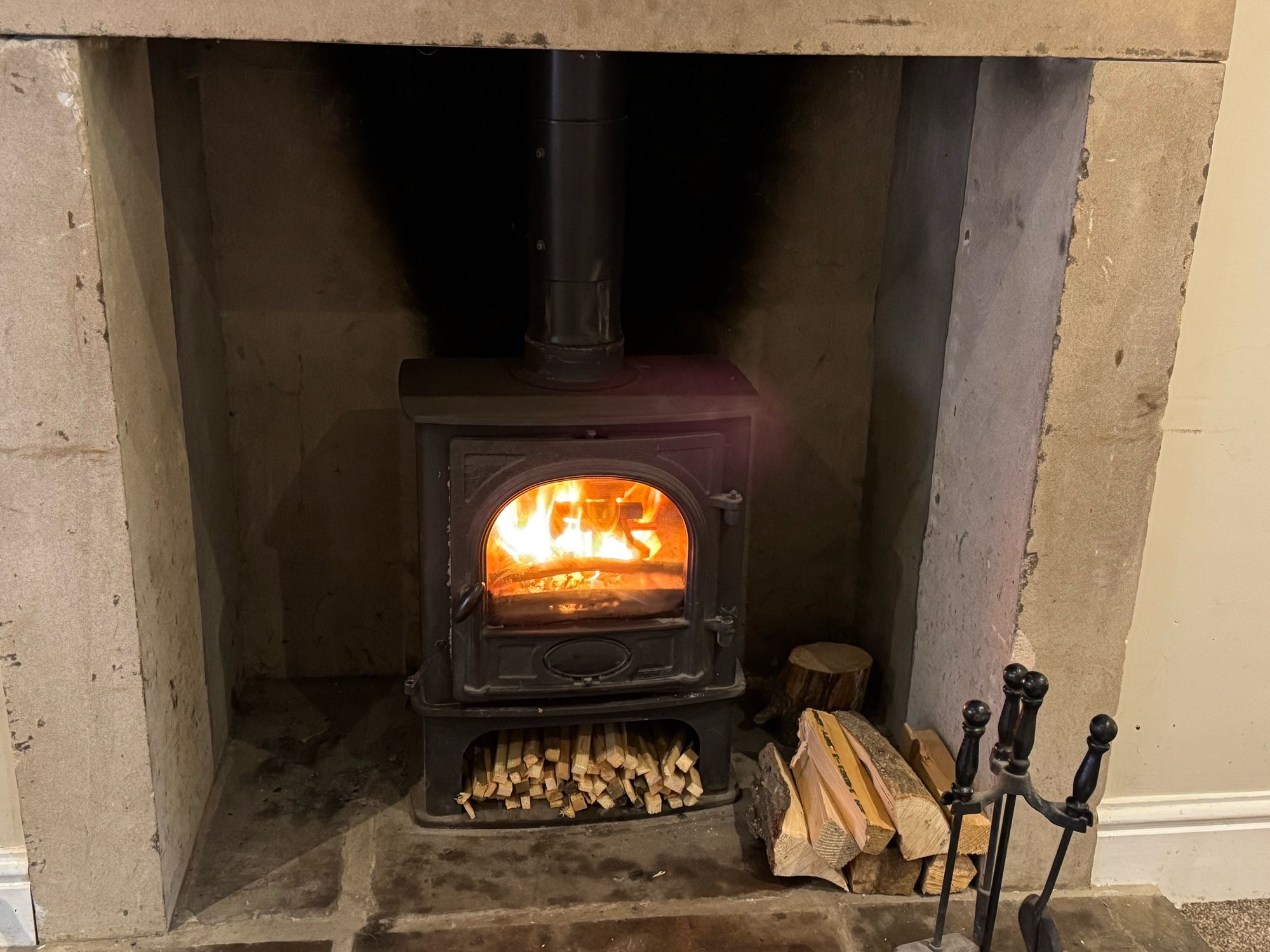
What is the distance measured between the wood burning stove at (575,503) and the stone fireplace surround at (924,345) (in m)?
0.45

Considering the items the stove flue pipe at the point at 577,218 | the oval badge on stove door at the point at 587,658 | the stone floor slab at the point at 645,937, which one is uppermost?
the stove flue pipe at the point at 577,218

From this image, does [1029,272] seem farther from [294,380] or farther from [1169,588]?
[294,380]

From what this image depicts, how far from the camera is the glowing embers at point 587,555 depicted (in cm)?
246

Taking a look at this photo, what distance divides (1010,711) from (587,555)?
1.00 metres

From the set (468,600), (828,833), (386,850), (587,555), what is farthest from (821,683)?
(386,850)

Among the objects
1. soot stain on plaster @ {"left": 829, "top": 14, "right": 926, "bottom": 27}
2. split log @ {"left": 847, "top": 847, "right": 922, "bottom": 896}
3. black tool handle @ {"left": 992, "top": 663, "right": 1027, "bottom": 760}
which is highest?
soot stain on plaster @ {"left": 829, "top": 14, "right": 926, "bottom": 27}

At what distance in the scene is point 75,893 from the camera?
2.21 metres

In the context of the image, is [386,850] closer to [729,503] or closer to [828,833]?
[828,833]

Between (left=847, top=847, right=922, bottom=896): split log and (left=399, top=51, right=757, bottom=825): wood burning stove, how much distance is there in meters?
0.45

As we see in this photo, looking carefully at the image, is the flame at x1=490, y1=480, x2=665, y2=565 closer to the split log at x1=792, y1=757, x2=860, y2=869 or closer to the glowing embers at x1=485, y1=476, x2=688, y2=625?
the glowing embers at x1=485, y1=476, x2=688, y2=625

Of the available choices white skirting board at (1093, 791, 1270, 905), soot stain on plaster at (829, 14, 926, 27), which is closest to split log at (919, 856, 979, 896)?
white skirting board at (1093, 791, 1270, 905)

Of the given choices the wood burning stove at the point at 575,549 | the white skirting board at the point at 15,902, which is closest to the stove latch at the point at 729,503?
the wood burning stove at the point at 575,549

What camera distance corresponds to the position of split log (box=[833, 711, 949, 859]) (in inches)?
90.0

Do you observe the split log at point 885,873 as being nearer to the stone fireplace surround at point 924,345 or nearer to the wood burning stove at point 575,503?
the stone fireplace surround at point 924,345
